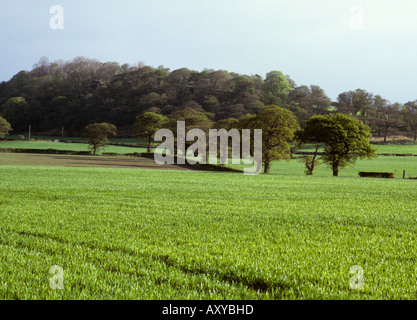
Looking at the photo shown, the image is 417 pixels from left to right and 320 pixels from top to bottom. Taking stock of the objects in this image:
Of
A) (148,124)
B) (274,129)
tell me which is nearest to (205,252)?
(274,129)

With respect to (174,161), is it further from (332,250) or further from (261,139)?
(332,250)

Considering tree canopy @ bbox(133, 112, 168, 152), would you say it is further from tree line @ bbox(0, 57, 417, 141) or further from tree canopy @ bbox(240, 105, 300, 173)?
tree canopy @ bbox(240, 105, 300, 173)

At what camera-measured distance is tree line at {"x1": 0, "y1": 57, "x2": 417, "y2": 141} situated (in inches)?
4790

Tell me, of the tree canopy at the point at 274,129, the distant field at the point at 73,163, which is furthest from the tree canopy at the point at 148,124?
the tree canopy at the point at 274,129

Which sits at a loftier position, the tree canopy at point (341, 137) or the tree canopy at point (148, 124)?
the tree canopy at point (148, 124)

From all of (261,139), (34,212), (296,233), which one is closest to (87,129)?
(261,139)

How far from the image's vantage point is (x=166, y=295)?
14.8 feet

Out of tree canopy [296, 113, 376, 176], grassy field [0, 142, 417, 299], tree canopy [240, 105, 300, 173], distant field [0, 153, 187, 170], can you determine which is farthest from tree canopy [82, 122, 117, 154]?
grassy field [0, 142, 417, 299]

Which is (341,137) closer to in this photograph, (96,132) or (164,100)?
(96,132)

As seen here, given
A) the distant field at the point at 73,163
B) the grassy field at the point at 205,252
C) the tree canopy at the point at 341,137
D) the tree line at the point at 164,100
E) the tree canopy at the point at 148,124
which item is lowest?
the distant field at the point at 73,163

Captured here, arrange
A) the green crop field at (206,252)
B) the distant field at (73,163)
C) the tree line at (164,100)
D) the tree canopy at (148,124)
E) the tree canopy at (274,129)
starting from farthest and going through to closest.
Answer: the tree line at (164,100), the tree canopy at (148,124), the distant field at (73,163), the tree canopy at (274,129), the green crop field at (206,252)

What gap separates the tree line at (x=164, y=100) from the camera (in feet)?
399

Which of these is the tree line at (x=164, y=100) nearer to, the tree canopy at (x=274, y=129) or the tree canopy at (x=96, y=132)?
the tree canopy at (x=96, y=132)
